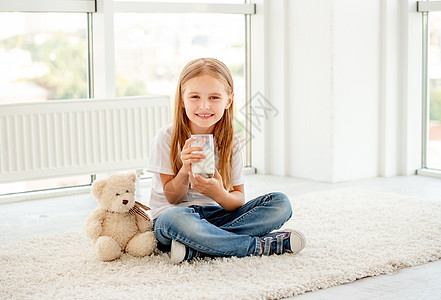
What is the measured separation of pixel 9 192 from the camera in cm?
340

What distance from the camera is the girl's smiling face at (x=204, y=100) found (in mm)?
2096

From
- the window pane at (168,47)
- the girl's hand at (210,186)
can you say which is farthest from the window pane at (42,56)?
the girl's hand at (210,186)

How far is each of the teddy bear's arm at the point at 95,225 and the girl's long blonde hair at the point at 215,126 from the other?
303mm

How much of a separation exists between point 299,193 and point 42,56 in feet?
5.24

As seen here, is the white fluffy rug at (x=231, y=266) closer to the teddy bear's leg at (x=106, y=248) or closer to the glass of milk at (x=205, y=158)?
the teddy bear's leg at (x=106, y=248)

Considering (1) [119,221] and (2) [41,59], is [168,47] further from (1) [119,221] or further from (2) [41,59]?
(1) [119,221]

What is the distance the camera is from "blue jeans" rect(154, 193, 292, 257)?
6.60 feet

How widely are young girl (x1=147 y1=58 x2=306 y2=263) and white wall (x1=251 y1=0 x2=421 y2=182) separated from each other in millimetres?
1643

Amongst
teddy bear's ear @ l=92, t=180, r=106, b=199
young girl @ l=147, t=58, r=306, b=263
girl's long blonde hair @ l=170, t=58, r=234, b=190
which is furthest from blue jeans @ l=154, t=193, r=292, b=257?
teddy bear's ear @ l=92, t=180, r=106, b=199

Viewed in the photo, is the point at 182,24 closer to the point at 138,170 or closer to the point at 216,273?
the point at 138,170

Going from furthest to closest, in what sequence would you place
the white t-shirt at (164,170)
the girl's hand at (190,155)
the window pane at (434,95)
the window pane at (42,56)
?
the window pane at (434,95), the window pane at (42,56), the white t-shirt at (164,170), the girl's hand at (190,155)

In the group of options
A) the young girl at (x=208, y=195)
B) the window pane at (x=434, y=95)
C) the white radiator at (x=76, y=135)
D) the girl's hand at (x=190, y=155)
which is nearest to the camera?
the girl's hand at (x=190, y=155)

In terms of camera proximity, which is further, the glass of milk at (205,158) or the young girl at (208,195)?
the young girl at (208,195)

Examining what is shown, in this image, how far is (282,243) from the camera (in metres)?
2.14
